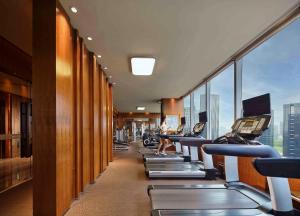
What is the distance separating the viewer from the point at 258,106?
343 centimetres

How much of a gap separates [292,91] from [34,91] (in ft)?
12.7

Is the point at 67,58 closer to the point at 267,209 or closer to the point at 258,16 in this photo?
the point at 258,16

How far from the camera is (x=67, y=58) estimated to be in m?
4.10

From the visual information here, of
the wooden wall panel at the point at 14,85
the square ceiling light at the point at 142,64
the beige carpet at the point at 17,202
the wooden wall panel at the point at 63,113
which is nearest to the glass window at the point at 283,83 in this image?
the square ceiling light at the point at 142,64

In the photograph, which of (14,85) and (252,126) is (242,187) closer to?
(252,126)

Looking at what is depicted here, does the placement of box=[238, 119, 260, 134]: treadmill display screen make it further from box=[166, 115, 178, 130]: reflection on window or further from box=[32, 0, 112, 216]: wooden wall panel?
box=[166, 115, 178, 130]: reflection on window

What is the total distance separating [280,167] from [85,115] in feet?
14.5

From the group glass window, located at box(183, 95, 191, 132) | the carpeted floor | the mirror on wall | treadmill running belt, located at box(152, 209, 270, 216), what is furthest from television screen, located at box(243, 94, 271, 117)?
glass window, located at box(183, 95, 191, 132)

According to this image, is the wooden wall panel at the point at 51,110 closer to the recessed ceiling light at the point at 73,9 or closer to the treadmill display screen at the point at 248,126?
the recessed ceiling light at the point at 73,9

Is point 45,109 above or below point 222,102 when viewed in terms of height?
below

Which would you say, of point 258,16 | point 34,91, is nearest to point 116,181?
point 34,91

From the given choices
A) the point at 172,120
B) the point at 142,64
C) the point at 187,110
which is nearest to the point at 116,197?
the point at 142,64

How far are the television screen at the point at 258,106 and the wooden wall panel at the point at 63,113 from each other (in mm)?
2586

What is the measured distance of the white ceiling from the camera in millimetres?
3725
